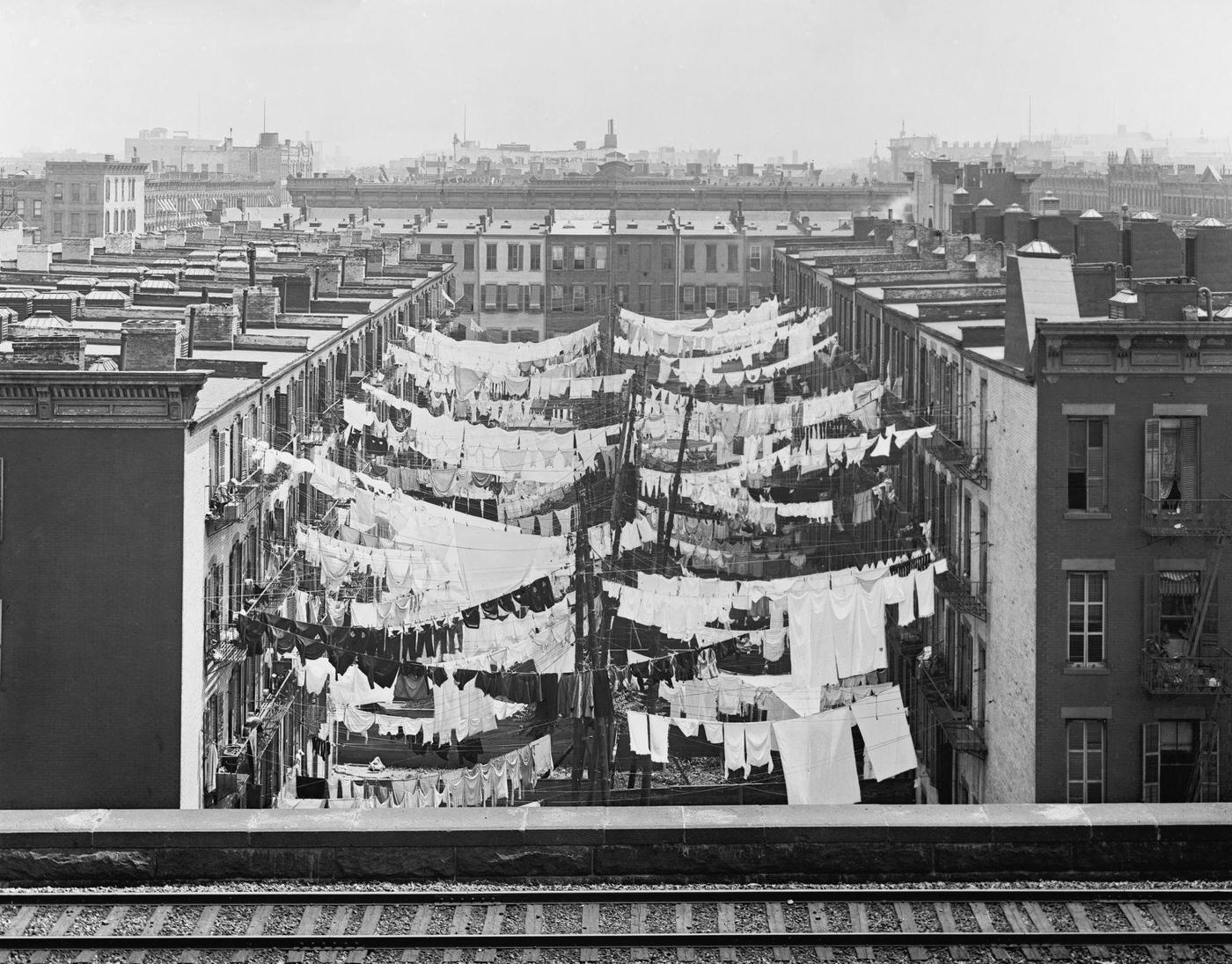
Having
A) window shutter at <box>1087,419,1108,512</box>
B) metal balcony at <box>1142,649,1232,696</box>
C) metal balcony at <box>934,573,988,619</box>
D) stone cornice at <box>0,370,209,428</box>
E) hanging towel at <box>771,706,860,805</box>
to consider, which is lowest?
hanging towel at <box>771,706,860,805</box>

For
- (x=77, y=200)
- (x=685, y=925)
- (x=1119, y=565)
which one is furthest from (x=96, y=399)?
(x=77, y=200)

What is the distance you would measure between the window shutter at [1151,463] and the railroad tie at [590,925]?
16180 mm

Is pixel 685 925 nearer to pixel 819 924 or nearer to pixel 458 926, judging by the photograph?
pixel 819 924

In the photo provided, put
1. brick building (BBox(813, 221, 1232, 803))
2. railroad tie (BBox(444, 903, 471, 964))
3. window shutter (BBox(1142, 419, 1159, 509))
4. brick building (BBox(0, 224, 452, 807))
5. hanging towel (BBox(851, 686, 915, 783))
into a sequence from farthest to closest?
hanging towel (BBox(851, 686, 915, 783)), window shutter (BBox(1142, 419, 1159, 509)), brick building (BBox(813, 221, 1232, 803)), brick building (BBox(0, 224, 452, 807)), railroad tie (BBox(444, 903, 471, 964))

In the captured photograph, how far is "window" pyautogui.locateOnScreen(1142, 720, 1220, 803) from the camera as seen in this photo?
34125mm

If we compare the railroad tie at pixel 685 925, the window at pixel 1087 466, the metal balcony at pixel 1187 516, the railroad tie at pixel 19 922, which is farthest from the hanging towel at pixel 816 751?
the railroad tie at pixel 19 922

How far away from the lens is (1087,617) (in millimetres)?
34344

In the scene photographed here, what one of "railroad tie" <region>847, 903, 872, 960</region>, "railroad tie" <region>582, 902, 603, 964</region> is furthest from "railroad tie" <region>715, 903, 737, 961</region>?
"railroad tie" <region>847, 903, 872, 960</region>

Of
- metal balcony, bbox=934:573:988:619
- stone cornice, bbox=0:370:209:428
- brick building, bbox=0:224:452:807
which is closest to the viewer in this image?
stone cornice, bbox=0:370:209:428

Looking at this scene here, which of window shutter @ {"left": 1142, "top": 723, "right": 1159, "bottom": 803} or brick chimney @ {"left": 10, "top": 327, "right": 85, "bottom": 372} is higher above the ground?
brick chimney @ {"left": 10, "top": 327, "right": 85, "bottom": 372}

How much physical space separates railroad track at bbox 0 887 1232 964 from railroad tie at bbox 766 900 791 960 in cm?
2

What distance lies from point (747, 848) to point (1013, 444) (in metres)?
15.3

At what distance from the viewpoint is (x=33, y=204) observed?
166m

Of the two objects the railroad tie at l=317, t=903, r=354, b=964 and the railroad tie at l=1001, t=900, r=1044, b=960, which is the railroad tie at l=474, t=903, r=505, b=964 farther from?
the railroad tie at l=1001, t=900, r=1044, b=960
